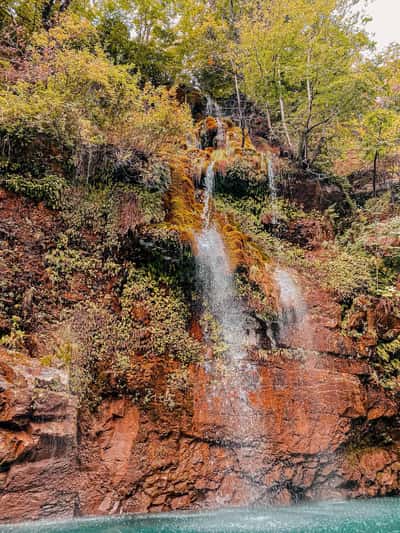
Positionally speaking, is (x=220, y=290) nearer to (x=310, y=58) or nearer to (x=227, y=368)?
(x=227, y=368)

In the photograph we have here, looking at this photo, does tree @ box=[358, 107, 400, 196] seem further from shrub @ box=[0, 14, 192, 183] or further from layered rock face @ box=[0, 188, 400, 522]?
layered rock face @ box=[0, 188, 400, 522]

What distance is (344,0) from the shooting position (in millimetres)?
13547

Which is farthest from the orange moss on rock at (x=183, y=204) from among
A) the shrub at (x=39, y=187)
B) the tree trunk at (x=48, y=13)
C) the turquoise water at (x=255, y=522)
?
the tree trunk at (x=48, y=13)

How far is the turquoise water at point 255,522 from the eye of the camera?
5.21 meters

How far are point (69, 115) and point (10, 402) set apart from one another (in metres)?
6.93

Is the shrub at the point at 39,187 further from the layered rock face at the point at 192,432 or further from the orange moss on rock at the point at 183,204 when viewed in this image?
the orange moss on rock at the point at 183,204

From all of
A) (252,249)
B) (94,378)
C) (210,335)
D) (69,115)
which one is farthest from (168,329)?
(69,115)

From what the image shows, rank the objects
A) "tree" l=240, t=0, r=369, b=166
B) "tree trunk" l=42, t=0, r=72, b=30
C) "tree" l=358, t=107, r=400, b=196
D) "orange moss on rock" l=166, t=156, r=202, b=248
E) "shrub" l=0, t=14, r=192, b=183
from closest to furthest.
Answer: "shrub" l=0, t=14, r=192, b=183
"orange moss on rock" l=166, t=156, r=202, b=248
"tree" l=358, t=107, r=400, b=196
"tree trunk" l=42, t=0, r=72, b=30
"tree" l=240, t=0, r=369, b=166

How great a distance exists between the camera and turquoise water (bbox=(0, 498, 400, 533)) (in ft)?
17.1

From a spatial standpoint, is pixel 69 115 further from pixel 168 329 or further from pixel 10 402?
pixel 10 402

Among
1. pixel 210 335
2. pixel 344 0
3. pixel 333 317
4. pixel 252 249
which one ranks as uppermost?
pixel 344 0

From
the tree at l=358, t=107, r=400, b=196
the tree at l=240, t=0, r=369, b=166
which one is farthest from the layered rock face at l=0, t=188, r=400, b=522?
the tree at l=240, t=0, r=369, b=166

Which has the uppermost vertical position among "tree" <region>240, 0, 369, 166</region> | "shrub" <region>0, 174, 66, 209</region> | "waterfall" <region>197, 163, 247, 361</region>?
"tree" <region>240, 0, 369, 166</region>

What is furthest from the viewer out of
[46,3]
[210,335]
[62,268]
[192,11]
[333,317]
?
[192,11]
